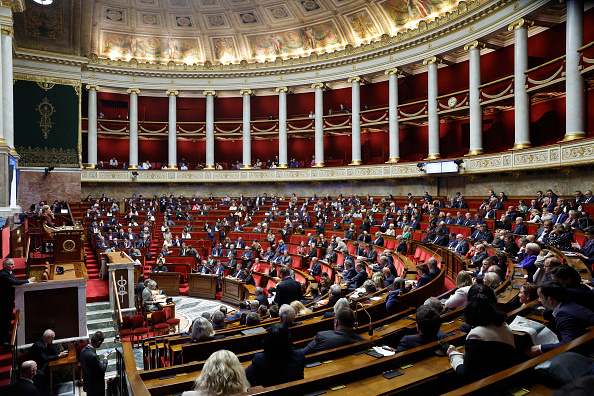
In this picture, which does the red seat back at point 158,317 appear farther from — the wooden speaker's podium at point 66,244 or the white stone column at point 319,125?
the white stone column at point 319,125

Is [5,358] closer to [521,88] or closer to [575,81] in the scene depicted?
[575,81]

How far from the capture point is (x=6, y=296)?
6.80m

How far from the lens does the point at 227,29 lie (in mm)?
27094

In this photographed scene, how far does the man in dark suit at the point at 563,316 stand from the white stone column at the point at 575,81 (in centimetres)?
1369

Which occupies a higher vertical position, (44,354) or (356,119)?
(356,119)

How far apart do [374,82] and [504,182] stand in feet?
40.4

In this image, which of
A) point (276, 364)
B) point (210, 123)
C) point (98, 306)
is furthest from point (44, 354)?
point (210, 123)

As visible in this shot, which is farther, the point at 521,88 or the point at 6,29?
the point at 521,88

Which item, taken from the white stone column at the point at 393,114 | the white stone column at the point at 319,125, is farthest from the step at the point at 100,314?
the white stone column at the point at 319,125

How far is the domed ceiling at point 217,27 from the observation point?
22.2 metres

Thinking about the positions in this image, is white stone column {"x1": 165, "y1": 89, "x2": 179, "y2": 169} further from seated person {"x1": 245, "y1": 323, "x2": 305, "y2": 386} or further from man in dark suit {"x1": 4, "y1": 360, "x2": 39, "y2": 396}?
seated person {"x1": 245, "y1": 323, "x2": 305, "y2": 386}

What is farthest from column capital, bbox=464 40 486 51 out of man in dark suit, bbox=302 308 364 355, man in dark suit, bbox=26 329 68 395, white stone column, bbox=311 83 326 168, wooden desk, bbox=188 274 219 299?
man in dark suit, bbox=26 329 68 395

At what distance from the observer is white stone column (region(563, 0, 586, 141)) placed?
14.1 metres

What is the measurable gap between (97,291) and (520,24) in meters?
19.4
